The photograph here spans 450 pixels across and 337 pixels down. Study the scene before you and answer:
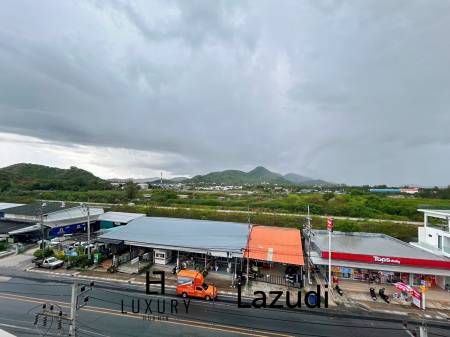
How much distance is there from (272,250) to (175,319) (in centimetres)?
1273

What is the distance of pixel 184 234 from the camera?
Answer: 3006 centimetres

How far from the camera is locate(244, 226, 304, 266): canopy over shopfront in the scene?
80.0 ft

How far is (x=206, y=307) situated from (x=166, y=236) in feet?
39.9

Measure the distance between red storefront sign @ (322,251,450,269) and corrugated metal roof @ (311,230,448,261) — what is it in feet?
2.30

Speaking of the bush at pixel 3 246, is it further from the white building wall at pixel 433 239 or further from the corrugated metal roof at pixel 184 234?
the white building wall at pixel 433 239

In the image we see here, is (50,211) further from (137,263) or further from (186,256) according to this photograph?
(186,256)

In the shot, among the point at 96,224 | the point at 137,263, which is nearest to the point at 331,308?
the point at 137,263

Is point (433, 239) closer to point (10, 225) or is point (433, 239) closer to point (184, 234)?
point (184, 234)

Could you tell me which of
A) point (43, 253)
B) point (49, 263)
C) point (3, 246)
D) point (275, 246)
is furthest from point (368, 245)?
point (3, 246)

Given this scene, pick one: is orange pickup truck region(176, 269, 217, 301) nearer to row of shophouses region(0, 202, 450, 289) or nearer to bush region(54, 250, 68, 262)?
row of shophouses region(0, 202, 450, 289)

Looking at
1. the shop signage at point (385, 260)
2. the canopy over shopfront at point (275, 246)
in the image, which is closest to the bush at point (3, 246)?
the canopy over shopfront at point (275, 246)

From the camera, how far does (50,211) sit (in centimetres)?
3925

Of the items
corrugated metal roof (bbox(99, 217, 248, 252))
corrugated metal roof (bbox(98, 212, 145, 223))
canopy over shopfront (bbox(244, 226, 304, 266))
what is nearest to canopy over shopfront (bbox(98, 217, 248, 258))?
corrugated metal roof (bbox(99, 217, 248, 252))

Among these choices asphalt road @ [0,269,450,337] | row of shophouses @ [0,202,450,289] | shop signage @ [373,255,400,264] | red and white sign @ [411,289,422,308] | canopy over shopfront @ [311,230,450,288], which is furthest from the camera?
row of shophouses @ [0,202,450,289]
